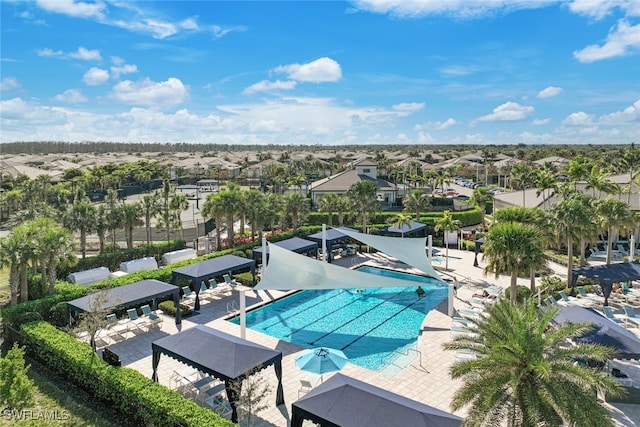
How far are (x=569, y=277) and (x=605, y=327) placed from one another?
31.4 feet

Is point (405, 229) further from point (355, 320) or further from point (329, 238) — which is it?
point (355, 320)

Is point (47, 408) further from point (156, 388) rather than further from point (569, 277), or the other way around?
point (569, 277)

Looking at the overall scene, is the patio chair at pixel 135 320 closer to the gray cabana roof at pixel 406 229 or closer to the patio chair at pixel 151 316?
the patio chair at pixel 151 316

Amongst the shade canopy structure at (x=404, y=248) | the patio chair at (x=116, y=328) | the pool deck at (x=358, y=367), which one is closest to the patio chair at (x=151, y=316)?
the pool deck at (x=358, y=367)

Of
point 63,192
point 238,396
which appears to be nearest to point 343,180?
point 63,192

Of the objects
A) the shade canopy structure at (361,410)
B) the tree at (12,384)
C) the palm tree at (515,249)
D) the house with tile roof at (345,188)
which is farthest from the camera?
the house with tile roof at (345,188)

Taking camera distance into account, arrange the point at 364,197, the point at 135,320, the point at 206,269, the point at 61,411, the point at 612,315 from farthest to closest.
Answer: the point at 364,197, the point at 206,269, the point at 612,315, the point at 135,320, the point at 61,411

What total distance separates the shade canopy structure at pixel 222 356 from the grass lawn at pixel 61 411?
1791 mm

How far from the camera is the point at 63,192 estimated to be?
168 feet

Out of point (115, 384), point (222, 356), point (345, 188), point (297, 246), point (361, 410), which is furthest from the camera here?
point (345, 188)

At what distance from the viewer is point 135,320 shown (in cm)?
1875

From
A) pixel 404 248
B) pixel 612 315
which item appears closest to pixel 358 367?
pixel 404 248

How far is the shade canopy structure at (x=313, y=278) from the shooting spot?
57.8 ft

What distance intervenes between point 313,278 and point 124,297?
7.63m
